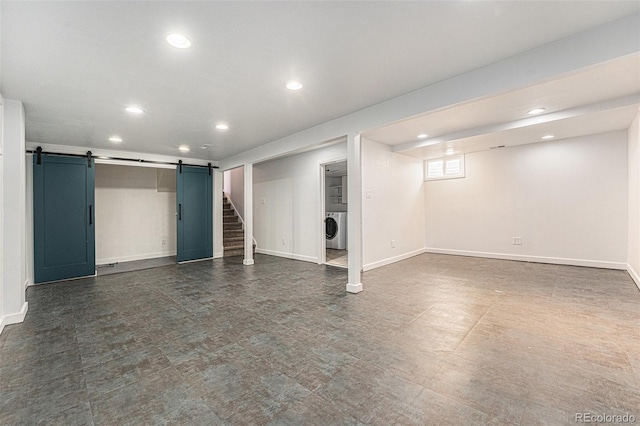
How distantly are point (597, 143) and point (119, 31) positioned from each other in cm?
708

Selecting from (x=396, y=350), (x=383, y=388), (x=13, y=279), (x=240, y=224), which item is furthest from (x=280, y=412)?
(x=240, y=224)

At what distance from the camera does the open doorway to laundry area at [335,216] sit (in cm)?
640

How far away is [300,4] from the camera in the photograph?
171cm

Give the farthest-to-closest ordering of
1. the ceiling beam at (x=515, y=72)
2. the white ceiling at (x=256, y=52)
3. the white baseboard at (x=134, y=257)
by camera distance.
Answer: the white baseboard at (x=134, y=257) < the ceiling beam at (x=515, y=72) < the white ceiling at (x=256, y=52)

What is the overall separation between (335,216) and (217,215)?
10.3 ft

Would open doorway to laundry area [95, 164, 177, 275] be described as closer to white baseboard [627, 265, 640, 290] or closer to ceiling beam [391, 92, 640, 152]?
ceiling beam [391, 92, 640, 152]

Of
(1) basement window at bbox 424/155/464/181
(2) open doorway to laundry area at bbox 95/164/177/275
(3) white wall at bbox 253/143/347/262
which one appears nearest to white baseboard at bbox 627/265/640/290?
(1) basement window at bbox 424/155/464/181

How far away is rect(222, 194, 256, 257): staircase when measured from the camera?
7457mm

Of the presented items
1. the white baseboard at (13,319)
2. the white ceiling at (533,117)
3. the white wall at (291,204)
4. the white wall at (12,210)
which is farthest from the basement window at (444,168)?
the white baseboard at (13,319)

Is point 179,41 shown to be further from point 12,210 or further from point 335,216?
point 335,216

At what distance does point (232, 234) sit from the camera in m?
7.93

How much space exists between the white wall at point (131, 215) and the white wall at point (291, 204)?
2.31m

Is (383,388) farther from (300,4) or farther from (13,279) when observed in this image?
(13,279)

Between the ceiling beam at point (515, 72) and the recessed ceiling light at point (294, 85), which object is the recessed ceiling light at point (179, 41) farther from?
the ceiling beam at point (515, 72)
